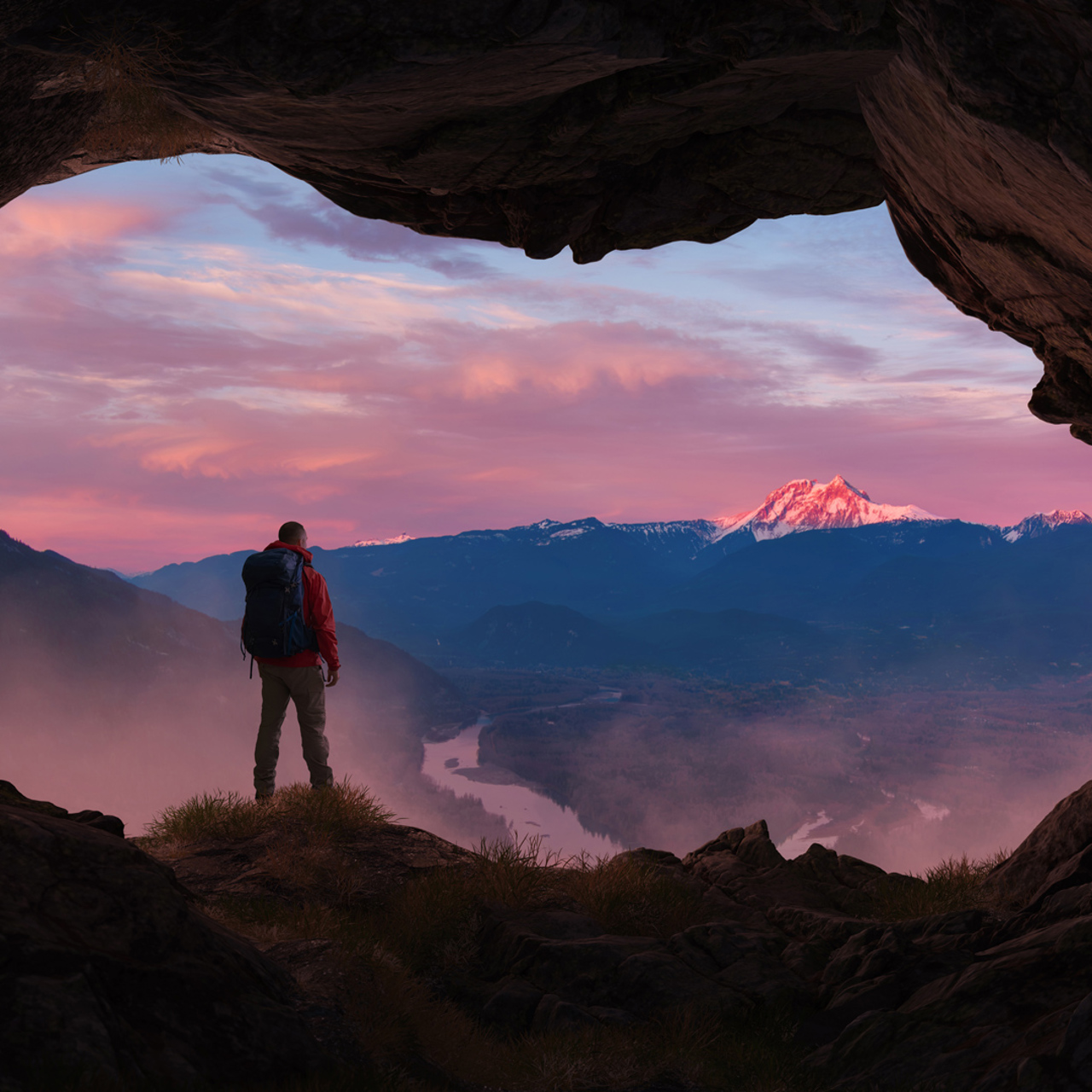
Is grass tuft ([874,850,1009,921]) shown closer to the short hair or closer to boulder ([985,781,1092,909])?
boulder ([985,781,1092,909])

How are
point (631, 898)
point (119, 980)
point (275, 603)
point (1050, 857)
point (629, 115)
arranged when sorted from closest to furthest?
point (119, 980), point (629, 115), point (1050, 857), point (631, 898), point (275, 603)

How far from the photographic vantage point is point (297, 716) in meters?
11.7

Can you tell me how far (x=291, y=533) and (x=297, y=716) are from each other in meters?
2.79

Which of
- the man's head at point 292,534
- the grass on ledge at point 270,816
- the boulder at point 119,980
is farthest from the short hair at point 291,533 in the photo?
the boulder at point 119,980

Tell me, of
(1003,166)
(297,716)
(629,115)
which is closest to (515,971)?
(297,716)

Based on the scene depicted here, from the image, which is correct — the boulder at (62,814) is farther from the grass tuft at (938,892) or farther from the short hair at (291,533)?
the grass tuft at (938,892)

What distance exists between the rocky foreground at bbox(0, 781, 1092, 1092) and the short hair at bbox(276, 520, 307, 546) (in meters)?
4.24

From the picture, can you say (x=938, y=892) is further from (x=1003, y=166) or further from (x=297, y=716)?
(x=297, y=716)

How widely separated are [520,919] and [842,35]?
32.9ft

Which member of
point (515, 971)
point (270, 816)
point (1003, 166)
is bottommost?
point (515, 971)

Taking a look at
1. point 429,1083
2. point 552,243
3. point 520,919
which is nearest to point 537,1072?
point 429,1083

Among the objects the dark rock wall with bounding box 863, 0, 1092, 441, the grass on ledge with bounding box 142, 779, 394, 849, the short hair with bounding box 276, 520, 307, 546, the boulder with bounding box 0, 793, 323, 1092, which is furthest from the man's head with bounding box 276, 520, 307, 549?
the dark rock wall with bounding box 863, 0, 1092, 441

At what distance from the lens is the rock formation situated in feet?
21.9

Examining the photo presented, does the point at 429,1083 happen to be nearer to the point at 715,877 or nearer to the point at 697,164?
the point at 715,877
